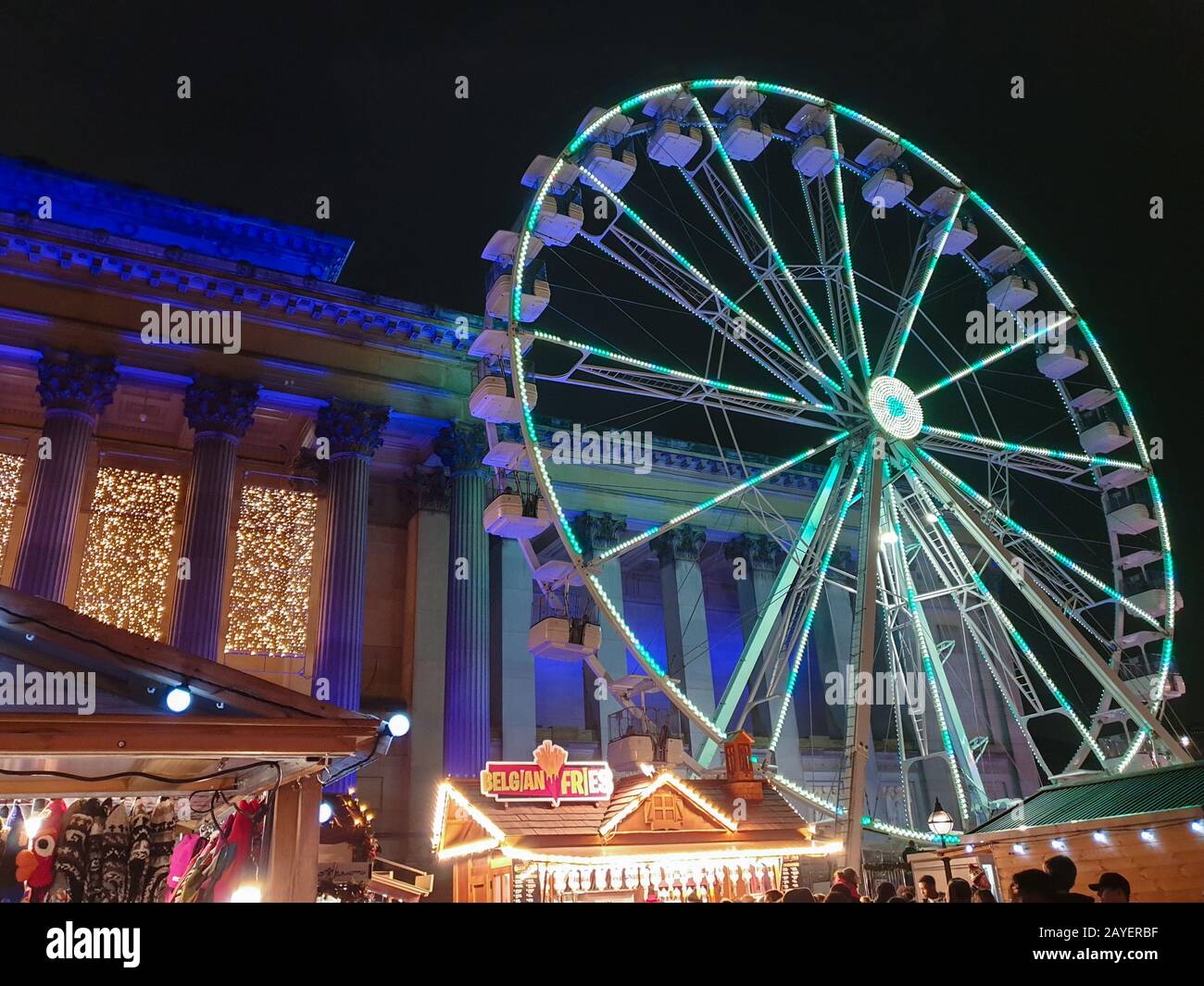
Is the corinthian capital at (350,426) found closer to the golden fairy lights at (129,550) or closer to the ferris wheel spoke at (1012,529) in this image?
the golden fairy lights at (129,550)

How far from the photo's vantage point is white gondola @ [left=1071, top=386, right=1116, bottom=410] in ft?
80.5

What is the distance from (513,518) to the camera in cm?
1831

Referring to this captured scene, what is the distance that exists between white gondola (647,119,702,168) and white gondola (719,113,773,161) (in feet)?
2.55

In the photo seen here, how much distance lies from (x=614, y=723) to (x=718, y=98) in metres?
21.0

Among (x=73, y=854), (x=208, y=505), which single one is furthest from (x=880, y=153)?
(x=73, y=854)

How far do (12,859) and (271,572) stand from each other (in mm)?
21464

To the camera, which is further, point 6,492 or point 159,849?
point 6,492

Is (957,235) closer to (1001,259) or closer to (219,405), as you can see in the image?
(1001,259)

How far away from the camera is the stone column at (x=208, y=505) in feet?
80.2

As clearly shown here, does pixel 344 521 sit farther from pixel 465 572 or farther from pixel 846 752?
pixel 846 752

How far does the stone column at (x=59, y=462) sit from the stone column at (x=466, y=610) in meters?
9.94

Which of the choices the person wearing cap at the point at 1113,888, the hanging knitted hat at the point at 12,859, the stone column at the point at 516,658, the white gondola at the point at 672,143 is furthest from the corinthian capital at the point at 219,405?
the person wearing cap at the point at 1113,888

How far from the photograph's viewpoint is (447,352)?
98.8 ft
